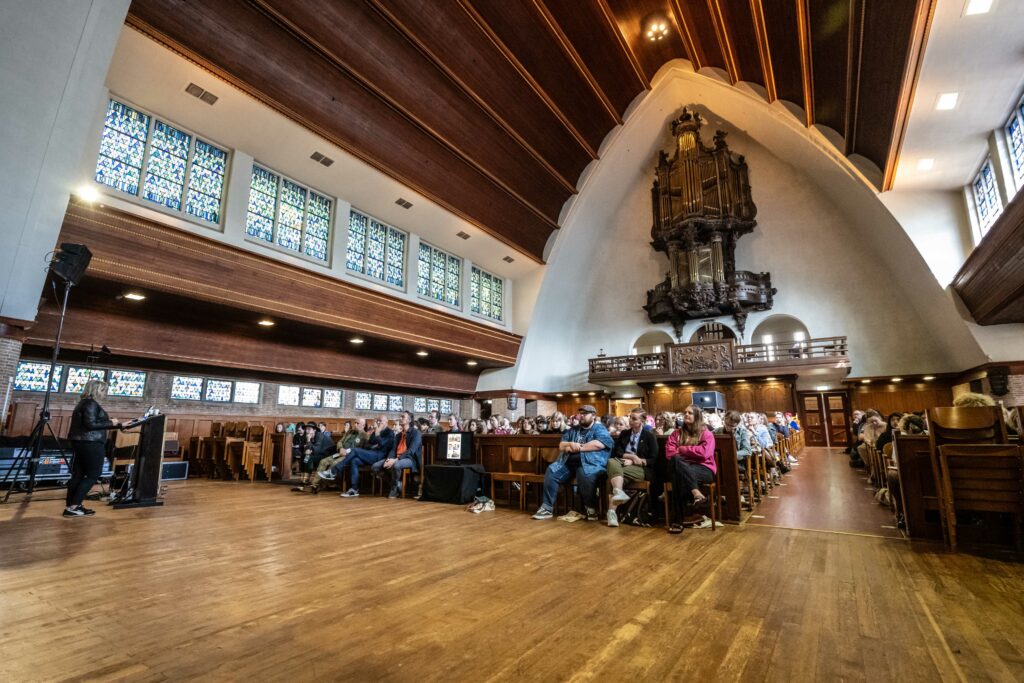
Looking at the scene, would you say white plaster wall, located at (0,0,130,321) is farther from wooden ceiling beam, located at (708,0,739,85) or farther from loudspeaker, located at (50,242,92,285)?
wooden ceiling beam, located at (708,0,739,85)

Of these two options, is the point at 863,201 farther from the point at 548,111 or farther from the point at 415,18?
the point at 415,18

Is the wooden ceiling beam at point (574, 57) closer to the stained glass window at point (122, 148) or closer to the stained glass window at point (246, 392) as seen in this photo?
the stained glass window at point (122, 148)

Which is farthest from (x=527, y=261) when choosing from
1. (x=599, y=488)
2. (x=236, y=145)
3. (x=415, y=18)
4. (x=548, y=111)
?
(x=599, y=488)

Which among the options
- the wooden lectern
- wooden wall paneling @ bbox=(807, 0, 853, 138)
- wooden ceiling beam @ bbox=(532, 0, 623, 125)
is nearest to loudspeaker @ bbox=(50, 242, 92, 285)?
the wooden lectern

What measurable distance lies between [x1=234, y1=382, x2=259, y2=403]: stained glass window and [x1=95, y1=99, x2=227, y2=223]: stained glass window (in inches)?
142

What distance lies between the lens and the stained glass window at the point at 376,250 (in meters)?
10.5

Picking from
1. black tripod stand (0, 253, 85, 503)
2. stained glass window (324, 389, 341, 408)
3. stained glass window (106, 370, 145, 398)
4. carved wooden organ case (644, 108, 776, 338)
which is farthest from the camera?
carved wooden organ case (644, 108, 776, 338)

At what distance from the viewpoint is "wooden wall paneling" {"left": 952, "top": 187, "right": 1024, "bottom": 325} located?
5.98 meters

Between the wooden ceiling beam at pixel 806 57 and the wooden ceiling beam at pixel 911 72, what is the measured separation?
7.51ft

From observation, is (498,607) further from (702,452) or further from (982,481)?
(982,481)

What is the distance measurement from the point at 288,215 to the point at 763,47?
10247mm

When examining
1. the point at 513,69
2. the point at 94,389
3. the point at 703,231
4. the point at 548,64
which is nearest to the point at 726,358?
the point at 703,231

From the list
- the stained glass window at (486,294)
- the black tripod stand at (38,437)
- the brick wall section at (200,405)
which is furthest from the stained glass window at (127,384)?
the stained glass window at (486,294)

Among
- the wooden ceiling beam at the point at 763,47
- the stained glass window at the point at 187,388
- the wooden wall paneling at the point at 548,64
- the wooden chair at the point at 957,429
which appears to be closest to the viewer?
the wooden chair at the point at 957,429
